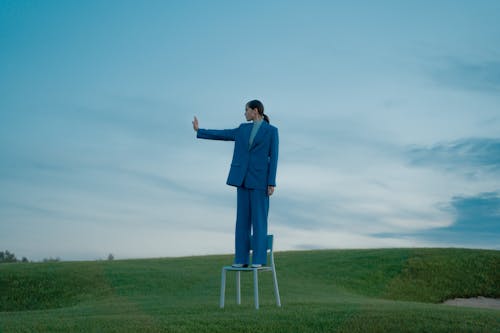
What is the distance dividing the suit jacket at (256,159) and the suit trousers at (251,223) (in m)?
0.19

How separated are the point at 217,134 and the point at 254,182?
131cm

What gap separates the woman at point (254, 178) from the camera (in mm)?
11359

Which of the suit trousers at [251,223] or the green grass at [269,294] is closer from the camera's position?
the green grass at [269,294]

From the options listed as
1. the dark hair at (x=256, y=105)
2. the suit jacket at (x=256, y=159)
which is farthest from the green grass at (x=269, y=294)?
the dark hair at (x=256, y=105)

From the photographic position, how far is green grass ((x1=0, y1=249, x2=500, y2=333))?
412 inches

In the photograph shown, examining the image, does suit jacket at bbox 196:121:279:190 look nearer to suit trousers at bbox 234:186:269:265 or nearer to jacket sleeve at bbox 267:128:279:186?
jacket sleeve at bbox 267:128:279:186

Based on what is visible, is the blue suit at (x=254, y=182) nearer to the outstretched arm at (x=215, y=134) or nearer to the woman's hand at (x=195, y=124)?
the outstretched arm at (x=215, y=134)

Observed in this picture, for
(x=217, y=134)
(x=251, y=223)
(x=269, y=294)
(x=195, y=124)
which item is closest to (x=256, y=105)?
(x=217, y=134)

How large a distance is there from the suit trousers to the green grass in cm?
106

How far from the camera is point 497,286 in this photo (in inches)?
843

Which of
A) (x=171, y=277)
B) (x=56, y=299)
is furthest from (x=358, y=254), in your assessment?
(x=56, y=299)

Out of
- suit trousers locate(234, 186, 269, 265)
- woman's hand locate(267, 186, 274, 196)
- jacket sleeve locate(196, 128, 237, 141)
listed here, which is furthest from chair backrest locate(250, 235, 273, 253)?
jacket sleeve locate(196, 128, 237, 141)

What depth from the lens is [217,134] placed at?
11883 millimetres

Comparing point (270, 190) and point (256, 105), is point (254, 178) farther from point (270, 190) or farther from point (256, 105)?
point (256, 105)
